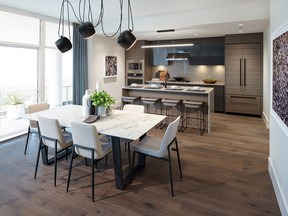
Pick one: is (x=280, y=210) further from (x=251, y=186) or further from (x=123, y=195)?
(x=123, y=195)

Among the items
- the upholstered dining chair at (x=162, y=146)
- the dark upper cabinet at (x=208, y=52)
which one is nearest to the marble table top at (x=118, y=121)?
the upholstered dining chair at (x=162, y=146)

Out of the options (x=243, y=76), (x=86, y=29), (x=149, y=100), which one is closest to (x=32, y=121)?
(x=86, y=29)

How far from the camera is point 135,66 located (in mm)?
8469

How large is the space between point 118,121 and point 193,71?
5.95m

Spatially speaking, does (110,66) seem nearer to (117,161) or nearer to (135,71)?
(135,71)

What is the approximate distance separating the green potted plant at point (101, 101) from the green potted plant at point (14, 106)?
3182 mm

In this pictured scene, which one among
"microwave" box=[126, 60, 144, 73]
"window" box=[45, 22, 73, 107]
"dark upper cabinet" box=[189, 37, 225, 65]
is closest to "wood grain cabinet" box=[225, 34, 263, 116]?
"dark upper cabinet" box=[189, 37, 225, 65]

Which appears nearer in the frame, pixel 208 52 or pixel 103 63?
pixel 103 63

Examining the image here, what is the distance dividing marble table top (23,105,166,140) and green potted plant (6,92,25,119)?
2.28 m

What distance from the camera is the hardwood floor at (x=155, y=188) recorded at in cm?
239

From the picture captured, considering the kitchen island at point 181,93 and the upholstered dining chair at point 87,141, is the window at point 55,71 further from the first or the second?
the upholstered dining chair at point 87,141

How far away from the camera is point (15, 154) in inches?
154

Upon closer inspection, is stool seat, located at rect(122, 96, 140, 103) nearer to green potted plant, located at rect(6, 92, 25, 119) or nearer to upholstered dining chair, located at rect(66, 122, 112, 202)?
green potted plant, located at rect(6, 92, 25, 119)

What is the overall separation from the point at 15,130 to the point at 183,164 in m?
4.27
